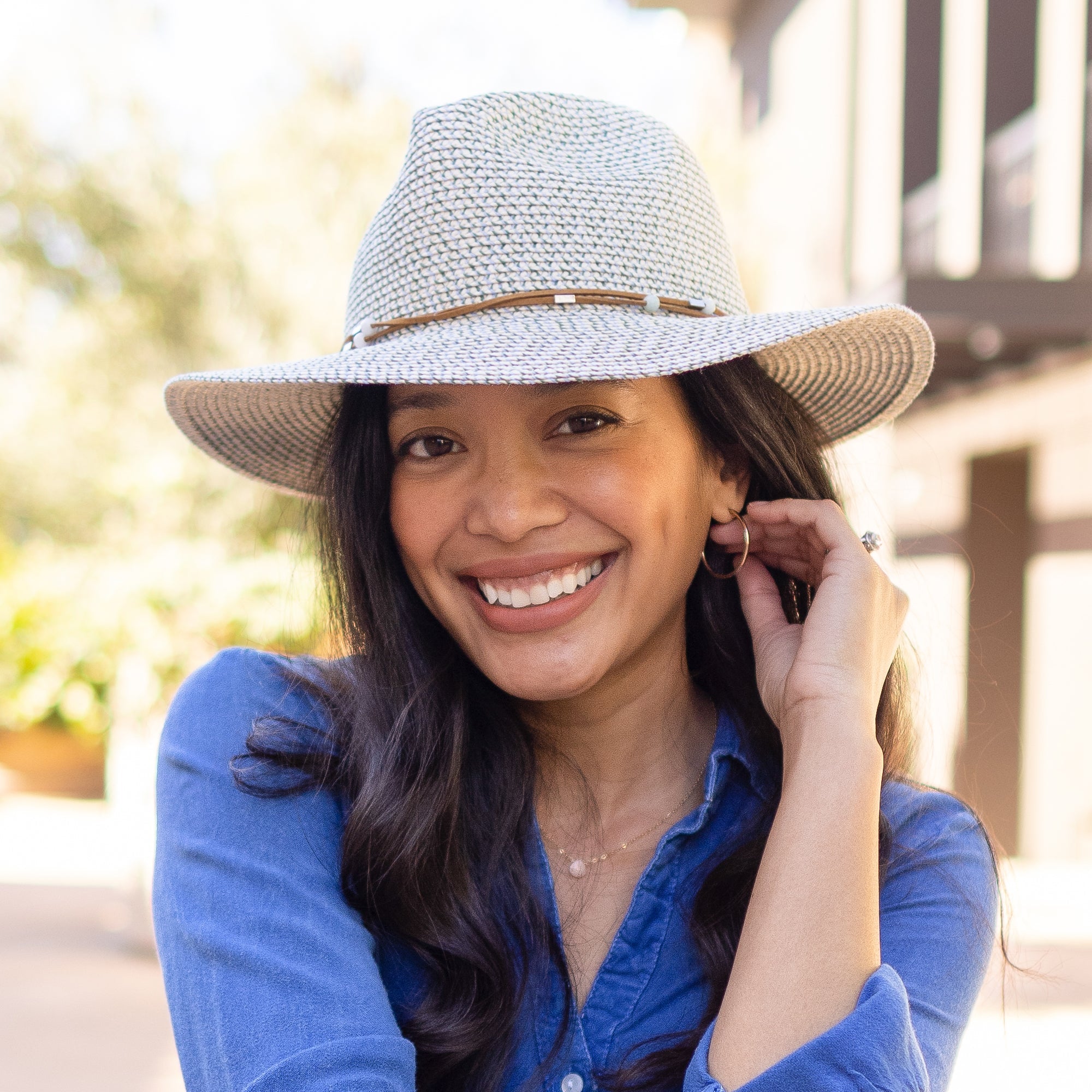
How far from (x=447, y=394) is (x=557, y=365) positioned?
0.22 metres

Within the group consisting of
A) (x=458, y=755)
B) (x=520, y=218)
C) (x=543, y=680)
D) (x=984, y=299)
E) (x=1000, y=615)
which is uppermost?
(x=984, y=299)

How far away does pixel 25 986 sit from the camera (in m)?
4.91

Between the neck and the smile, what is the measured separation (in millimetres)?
223

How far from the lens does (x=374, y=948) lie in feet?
4.96

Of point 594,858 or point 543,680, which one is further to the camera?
point 594,858

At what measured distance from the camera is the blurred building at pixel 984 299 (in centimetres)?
763

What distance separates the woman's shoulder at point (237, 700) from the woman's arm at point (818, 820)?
0.62 m

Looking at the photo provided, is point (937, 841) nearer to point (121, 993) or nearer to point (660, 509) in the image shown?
point (660, 509)

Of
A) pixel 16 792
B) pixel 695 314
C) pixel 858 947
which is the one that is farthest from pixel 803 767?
pixel 16 792

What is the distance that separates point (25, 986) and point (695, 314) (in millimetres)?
4507

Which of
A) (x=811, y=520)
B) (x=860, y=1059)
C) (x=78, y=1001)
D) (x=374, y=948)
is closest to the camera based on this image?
(x=860, y=1059)

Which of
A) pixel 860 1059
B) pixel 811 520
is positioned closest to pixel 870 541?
pixel 811 520

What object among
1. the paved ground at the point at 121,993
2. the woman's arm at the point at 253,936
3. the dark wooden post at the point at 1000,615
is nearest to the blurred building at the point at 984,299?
the dark wooden post at the point at 1000,615

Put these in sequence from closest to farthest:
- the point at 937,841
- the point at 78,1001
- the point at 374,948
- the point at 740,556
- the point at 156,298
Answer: the point at 374,948, the point at 937,841, the point at 740,556, the point at 78,1001, the point at 156,298
